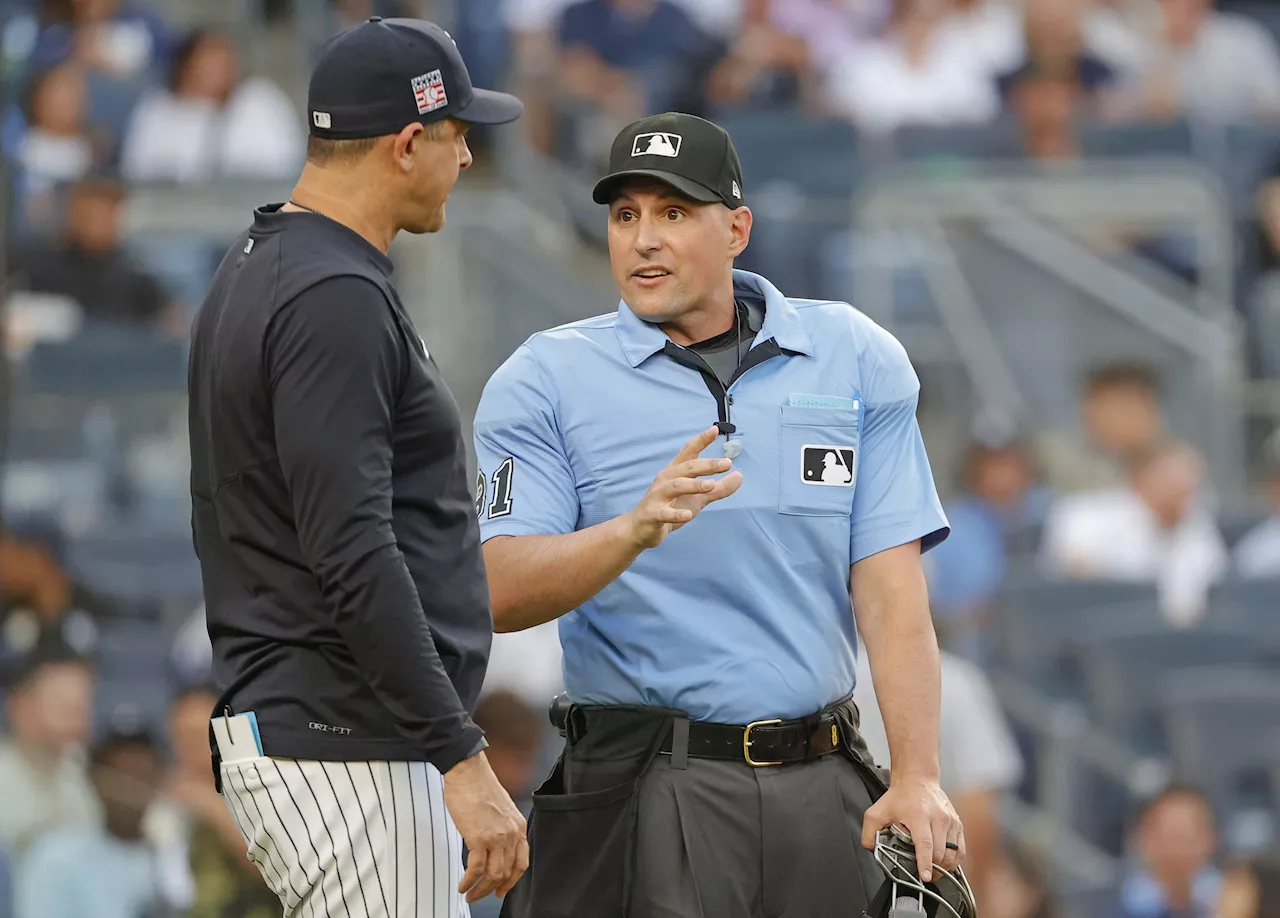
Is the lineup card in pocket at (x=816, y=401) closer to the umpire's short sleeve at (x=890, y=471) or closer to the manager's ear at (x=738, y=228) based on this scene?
the umpire's short sleeve at (x=890, y=471)

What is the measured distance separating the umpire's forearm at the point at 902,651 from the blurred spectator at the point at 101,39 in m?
7.10

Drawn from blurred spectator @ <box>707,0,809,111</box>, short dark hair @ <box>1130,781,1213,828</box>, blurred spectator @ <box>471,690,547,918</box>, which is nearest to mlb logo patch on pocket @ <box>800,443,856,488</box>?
blurred spectator @ <box>471,690,547,918</box>

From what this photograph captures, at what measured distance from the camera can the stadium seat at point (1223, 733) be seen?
7121 mm

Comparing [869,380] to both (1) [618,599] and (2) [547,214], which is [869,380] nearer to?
(1) [618,599]

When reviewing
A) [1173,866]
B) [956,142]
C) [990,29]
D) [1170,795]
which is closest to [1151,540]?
[1170,795]

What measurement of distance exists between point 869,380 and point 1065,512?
4966mm

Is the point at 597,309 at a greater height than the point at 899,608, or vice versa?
the point at 597,309

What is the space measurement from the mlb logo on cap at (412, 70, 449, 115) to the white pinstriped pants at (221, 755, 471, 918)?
93cm

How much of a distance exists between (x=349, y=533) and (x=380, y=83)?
26.0 inches

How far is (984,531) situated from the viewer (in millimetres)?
7969

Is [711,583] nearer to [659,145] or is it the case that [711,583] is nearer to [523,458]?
[523,458]

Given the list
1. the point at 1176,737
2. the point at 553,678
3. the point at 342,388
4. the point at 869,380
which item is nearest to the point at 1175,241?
the point at 1176,737

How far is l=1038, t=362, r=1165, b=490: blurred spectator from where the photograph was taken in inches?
328

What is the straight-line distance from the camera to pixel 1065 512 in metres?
8.19
